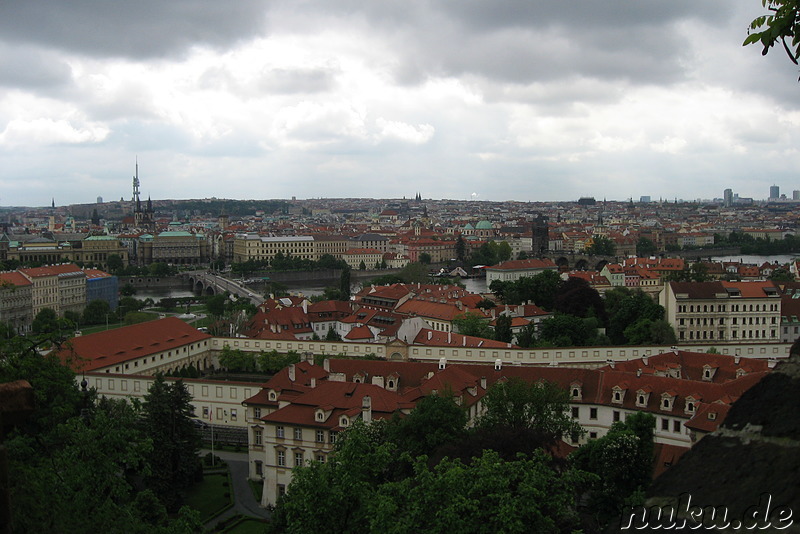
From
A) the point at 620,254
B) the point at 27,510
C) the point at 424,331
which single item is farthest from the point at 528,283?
the point at 620,254

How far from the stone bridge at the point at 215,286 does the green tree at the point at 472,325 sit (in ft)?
77.1

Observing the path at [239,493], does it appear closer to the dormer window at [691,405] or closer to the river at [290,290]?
the dormer window at [691,405]

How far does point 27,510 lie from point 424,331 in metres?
25.7

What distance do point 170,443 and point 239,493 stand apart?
209 centimetres

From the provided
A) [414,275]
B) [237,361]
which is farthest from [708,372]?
[414,275]

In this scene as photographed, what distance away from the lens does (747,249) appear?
11131 cm

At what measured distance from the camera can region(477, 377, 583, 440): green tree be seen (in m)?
15.9

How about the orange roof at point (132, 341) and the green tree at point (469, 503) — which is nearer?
the green tree at point (469, 503)

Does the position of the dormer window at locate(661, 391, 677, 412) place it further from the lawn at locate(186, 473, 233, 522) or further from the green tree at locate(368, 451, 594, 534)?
the lawn at locate(186, 473, 233, 522)

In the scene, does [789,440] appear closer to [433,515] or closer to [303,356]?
[433,515]

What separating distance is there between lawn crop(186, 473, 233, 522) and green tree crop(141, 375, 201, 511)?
28 cm

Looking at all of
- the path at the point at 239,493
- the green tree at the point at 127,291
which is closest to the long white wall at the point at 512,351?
the path at the point at 239,493

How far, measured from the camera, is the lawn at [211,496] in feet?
56.7

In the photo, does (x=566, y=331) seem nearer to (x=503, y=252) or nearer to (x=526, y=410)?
(x=526, y=410)
